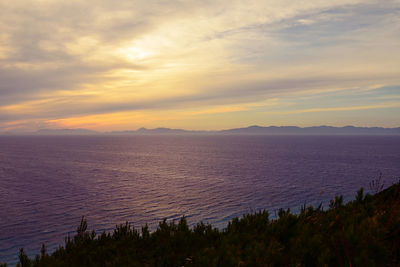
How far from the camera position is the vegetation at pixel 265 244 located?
18.1 ft

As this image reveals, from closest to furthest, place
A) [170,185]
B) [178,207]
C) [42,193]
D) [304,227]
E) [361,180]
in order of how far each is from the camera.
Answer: [304,227] → [178,207] → [42,193] → [170,185] → [361,180]

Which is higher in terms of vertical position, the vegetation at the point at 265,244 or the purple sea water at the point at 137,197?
the vegetation at the point at 265,244

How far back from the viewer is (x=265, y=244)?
22.0 ft

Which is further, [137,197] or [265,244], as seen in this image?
[137,197]

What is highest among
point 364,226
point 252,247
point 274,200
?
point 364,226

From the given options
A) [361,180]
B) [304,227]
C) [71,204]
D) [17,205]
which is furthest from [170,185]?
[304,227]

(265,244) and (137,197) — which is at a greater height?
(265,244)

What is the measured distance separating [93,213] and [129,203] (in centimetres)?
627

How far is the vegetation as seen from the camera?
551cm

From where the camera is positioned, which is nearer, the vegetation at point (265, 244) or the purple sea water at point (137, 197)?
the vegetation at point (265, 244)

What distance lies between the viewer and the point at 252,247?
21.3 feet

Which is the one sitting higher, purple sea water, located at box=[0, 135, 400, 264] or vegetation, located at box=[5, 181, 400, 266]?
vegetation, located at box=[5, 181, 400, 266]

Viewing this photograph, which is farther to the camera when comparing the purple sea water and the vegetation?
the purple sea water

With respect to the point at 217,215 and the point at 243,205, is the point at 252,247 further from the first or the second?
the point at 243,205
